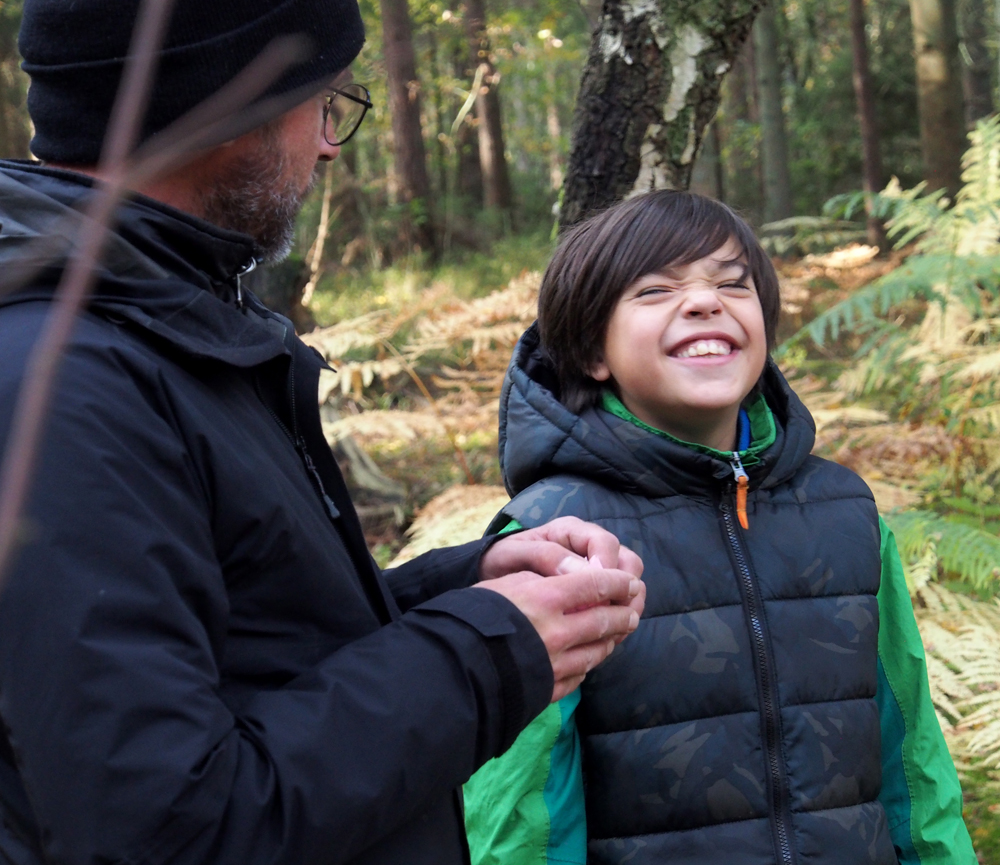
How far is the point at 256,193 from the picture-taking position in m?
1.33

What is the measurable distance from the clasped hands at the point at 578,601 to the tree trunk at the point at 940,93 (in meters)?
10.1

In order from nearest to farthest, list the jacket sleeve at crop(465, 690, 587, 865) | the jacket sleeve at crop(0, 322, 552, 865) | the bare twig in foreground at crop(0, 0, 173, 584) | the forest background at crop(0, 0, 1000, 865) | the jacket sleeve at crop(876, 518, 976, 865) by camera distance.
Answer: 1. the bare twig in foreground at crop(0, 0, 173, 584)
2. the jacket sleeve at crop(0, 322, 552, 865)
3. the jacket sleeve at crop(465, 690, 587, 865)
4. the jacket sleeve at crop(876, 518, 976, 865)
5. the forest background at crop(0, 0, 1000, 865)

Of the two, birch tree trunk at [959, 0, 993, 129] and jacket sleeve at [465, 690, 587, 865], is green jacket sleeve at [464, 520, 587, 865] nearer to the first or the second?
jacket sleeve at [465, 690, 587, 865]

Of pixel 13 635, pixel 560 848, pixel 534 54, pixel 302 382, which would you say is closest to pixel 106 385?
pixel 13 635

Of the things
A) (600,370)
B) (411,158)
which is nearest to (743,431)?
(600,370)

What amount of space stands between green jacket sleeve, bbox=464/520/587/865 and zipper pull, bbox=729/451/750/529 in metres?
0.52

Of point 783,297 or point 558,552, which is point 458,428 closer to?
point 558,552

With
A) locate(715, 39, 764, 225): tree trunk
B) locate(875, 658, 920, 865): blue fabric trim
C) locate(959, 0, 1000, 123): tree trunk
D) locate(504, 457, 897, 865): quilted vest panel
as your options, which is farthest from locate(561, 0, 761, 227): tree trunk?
locate(715, 39, 764, 225): tree trunk

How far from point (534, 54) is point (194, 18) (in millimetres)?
19928

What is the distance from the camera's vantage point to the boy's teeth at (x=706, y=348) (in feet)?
6.77

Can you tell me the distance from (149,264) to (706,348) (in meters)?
1.26

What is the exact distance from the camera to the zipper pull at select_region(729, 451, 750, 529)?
6.60 feet

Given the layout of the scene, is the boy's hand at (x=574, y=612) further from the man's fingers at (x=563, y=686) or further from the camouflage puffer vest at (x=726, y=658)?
the camouflage puffer vest at (x=726, y=658)

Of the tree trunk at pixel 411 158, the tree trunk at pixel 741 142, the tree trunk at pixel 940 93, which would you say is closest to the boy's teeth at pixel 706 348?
the tree trunk at pixel 940 93
